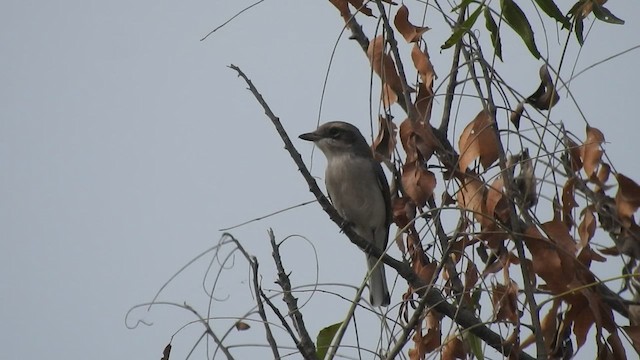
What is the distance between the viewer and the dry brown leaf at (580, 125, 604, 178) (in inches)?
123

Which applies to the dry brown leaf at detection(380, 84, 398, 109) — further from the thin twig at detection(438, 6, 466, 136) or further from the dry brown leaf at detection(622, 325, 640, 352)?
the dry brown leaf at detection(622, 325, 640, 352)

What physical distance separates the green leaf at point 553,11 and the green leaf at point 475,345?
148 cm

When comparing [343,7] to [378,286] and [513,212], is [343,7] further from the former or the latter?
[378,286]

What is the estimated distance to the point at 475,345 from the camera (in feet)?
13.5

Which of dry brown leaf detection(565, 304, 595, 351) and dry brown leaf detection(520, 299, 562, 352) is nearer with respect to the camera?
dry brown leaf detection(565, 304, 595, 351)

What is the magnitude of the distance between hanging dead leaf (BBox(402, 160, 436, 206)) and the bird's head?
11.9 ft

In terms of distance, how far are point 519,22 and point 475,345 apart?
1533 mm

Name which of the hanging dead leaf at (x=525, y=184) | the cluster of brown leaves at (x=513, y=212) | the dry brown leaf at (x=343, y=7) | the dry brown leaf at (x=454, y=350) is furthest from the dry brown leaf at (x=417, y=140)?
the dry brown leaf at (x=343, y=7)

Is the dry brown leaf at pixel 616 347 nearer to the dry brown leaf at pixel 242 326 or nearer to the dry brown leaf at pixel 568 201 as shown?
the dry brown leaf at pixel 568 201

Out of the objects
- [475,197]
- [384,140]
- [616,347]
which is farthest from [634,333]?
[384,140]

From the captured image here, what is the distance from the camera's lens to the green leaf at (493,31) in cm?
371

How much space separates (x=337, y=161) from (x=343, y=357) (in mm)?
3890

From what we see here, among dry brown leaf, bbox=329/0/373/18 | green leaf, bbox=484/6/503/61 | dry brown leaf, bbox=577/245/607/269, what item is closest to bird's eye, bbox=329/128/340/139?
dry brown leaf, bbox=329/0/373/18

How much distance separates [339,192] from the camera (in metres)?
7.34
